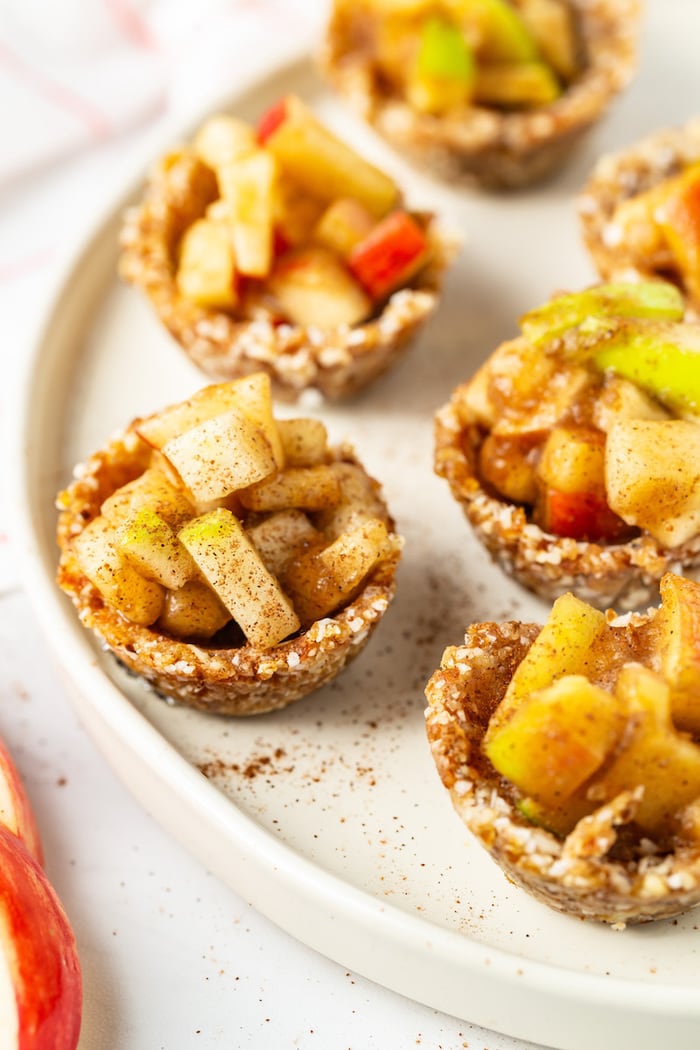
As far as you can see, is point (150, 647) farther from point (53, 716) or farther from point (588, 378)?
point (588, 378)

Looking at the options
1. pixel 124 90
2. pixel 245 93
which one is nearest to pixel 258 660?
pixel 245 93

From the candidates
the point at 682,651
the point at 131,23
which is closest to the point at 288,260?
the point at 682,651

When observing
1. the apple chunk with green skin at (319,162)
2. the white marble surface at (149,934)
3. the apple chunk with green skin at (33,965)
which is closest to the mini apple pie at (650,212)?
the apple chunk with green skin at (319,162)

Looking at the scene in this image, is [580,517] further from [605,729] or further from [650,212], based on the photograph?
[650,212]

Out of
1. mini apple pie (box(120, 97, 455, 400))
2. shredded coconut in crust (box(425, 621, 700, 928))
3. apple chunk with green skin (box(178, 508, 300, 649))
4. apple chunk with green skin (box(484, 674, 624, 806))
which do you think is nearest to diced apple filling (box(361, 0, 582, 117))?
mini apple pie (box(120, 97, 455, 400))

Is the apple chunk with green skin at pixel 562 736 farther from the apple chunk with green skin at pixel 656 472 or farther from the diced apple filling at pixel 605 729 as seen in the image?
the apple chunk with green skin at pixel 656 472

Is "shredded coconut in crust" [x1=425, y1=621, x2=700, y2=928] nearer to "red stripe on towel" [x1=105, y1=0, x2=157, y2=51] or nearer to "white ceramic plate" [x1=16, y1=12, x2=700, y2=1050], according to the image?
"white ceramic plate" [x1=16, y1=12, x2=700, y2=1050]
